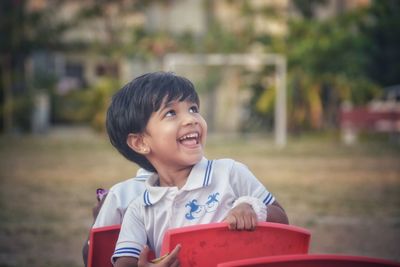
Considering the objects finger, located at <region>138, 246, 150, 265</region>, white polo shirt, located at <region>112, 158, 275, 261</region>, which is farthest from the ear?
finger, located at <region>138, 246, 150, 265</region>

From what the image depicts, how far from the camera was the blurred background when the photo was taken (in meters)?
13.0

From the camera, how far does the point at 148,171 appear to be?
8.39 ft

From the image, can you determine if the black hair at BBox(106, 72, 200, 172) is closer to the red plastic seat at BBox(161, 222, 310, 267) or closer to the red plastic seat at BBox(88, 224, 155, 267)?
the red plastic seat at BBox(88, 224, 155, 267)

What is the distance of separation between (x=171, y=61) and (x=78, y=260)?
1317 centimetres

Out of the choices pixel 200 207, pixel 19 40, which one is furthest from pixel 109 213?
pixel 19 40

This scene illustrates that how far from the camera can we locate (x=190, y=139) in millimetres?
2303

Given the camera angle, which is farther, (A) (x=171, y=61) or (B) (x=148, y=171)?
(A) (x=171, y=61)

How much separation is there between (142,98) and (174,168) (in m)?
0.22

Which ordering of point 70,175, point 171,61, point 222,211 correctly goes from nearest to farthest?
point 222,211, point 70,175, point 171,61

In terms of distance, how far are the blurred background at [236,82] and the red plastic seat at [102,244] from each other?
7.63m

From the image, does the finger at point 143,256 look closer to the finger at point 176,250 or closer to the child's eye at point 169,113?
the finger at point 176,250

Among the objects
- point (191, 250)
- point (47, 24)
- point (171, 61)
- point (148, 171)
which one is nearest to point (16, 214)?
point (148, 171)

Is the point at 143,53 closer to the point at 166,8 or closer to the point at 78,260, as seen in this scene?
Result: the point at 166,8

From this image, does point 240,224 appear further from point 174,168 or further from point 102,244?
point 102,244
